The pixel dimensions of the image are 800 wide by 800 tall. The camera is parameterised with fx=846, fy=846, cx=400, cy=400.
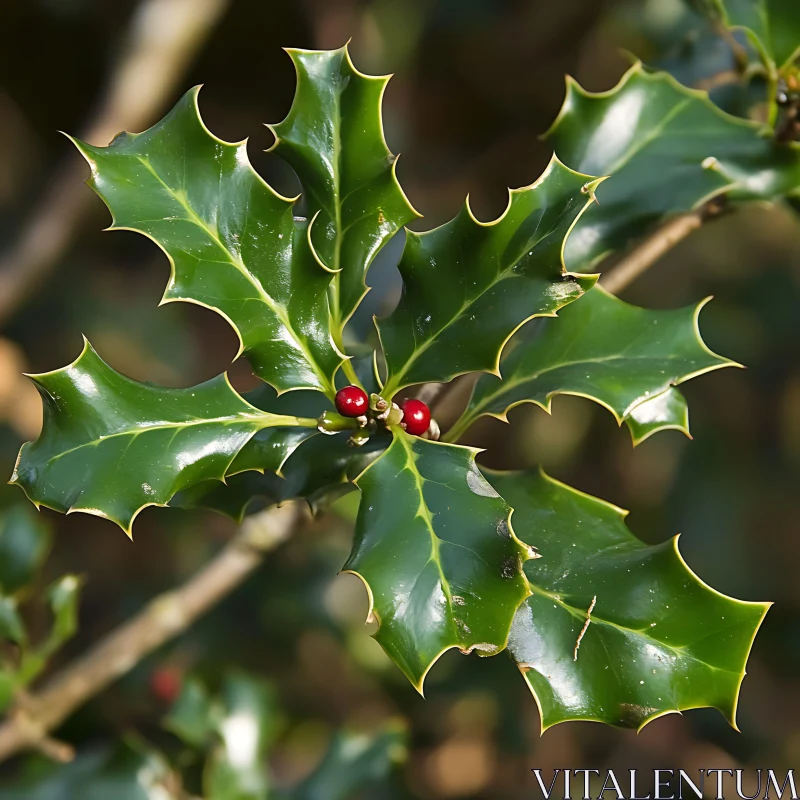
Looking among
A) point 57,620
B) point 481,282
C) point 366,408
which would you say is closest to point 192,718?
point 57,620

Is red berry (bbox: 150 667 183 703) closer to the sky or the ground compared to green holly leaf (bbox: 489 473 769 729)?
closer to the ground

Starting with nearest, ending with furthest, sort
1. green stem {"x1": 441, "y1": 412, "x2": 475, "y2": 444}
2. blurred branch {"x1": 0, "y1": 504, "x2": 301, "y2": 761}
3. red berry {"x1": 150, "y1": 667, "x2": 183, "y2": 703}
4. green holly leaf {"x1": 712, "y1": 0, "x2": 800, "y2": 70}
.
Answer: green stem {"x1": 441, "y1": 412, "x2": 475, "y2": 444} → green holly leaf {"x1": 712, "y1": 0, "x2": 800, "y2": 70} → blurred branch {"x1": 0, "y1": 504, "x2": 301, "y2": 761} → red berry {"x1": 150, "y1": 667, "x2": 183, "y2": 703}

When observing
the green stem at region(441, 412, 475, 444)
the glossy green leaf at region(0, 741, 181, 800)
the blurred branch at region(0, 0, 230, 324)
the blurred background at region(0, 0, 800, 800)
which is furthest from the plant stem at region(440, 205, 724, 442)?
the blurred branch at region(0, 0, 230, 324)

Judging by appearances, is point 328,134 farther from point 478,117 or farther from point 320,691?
point 478,117

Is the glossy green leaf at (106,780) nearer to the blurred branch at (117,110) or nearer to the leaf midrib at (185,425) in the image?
the leaf midrib at (185,425)

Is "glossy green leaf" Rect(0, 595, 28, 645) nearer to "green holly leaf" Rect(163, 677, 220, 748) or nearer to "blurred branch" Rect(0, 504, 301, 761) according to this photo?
"blurred branch" Rect(0, 504, 301, 761)

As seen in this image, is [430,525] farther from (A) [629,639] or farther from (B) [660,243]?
(B) [660,243]

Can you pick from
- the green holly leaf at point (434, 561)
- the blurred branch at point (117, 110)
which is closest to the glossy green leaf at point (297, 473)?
the green holly leaf at point (434, 561)
